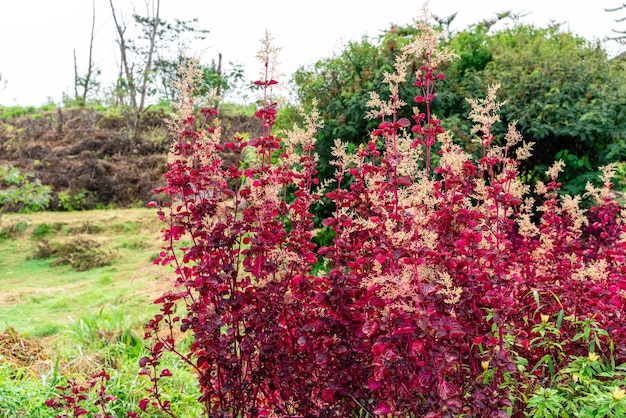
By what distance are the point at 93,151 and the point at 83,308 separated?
8.35 metres

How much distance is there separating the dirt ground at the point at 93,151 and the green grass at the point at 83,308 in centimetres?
108

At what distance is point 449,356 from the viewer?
200cm

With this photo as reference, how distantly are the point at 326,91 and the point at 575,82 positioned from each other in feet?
8.76

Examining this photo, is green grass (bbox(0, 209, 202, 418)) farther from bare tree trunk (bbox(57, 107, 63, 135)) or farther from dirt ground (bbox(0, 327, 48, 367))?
bare tree trunk (bbox(57, 107, 63, 135))

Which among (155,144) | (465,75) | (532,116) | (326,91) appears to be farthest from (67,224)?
(532,116)

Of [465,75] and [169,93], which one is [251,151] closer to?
[465,75]

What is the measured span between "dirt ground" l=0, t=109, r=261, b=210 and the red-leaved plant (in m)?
9.51

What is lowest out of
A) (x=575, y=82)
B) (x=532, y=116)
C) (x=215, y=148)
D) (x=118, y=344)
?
(x=118, y=344)

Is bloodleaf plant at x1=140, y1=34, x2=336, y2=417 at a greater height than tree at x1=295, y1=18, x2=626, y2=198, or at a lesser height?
lesser

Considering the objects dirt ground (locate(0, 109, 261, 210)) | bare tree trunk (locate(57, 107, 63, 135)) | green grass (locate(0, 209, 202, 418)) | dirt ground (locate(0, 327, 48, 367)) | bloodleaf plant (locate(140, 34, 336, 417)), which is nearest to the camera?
bloodleaf plant (locate(140, 34, 336, 417))

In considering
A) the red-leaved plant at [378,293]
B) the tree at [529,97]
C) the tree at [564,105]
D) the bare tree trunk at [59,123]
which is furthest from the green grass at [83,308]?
the bare tree trunk at [59,123]

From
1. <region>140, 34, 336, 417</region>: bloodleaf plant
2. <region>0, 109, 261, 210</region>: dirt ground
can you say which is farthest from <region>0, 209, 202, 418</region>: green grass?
<region>0, 109, 261, 210</region>: dirt ground

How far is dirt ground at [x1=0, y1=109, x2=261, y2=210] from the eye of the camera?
11805 mm

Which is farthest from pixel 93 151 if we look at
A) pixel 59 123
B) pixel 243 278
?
pixel 243 278
